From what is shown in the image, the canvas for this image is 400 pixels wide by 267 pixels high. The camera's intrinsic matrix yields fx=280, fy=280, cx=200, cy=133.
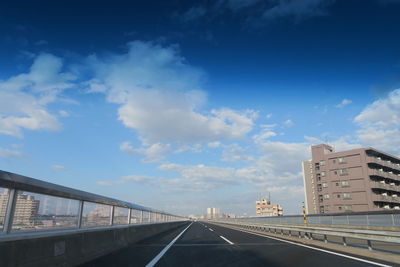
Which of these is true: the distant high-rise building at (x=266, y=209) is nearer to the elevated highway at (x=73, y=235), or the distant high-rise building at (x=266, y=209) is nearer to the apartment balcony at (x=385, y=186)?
the apartment balcony at (x=385, y=186)

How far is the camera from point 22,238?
4.44m

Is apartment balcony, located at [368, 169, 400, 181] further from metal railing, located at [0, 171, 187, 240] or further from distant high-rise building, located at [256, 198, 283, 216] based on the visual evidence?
distant high-rise building, located at [256, 198, 283, 216]

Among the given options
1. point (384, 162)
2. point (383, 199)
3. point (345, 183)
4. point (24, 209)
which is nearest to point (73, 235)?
point (24, 209)

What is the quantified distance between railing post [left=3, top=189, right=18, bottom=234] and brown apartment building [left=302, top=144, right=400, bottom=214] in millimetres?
69743

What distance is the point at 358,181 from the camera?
64.0 metres

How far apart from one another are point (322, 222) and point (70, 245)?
19083 mm

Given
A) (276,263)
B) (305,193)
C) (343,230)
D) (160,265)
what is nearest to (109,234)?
(160,265)

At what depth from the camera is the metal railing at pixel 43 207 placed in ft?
14.6

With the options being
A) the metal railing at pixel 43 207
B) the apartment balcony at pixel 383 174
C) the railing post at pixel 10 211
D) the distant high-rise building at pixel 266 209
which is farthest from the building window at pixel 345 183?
the distant high-rise building at pixel 266 209

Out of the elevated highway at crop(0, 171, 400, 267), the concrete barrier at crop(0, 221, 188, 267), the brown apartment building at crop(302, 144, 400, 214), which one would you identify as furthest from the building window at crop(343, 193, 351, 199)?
the concrete barrier at crop(0, 221, 188, 267)

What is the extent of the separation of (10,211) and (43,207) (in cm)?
133

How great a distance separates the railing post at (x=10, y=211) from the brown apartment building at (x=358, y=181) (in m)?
69.7

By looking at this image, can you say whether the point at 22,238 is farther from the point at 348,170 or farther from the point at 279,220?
the point at 348,170

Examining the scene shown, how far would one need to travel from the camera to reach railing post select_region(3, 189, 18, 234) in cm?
442
